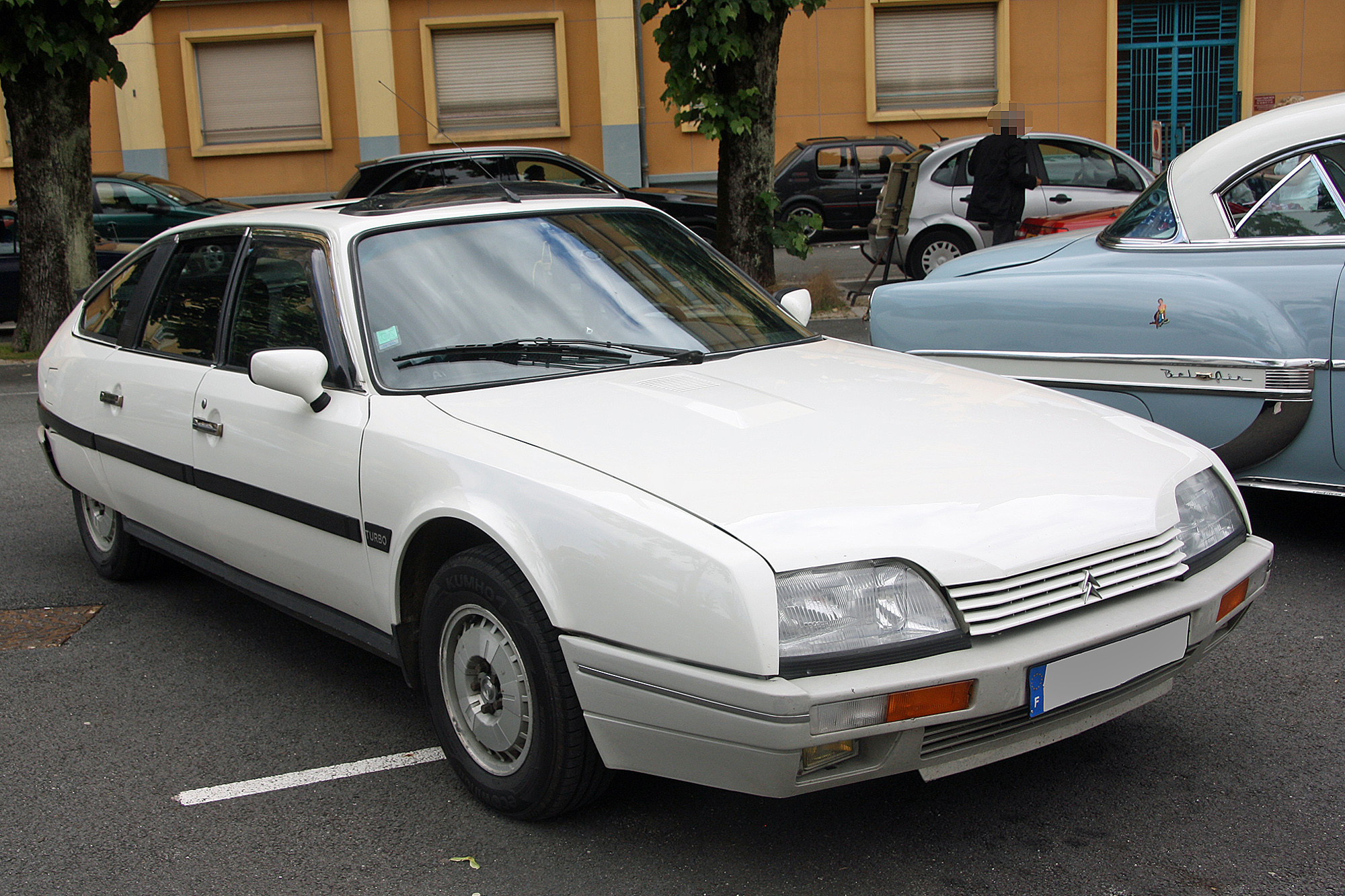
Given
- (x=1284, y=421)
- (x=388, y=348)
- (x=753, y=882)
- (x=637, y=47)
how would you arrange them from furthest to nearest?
1. (x=637, y=47)
2. (x=1284, y=421)
3. (x=388, y=348)
4. (x=753, y=882)

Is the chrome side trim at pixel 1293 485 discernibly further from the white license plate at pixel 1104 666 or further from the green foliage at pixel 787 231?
the green foliage at pixel 787 231

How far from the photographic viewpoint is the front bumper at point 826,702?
242 centimetres

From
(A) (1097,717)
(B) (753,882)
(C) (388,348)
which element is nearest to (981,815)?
(A) (1097,717)

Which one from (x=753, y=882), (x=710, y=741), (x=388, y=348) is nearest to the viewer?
(x=710, y=741)

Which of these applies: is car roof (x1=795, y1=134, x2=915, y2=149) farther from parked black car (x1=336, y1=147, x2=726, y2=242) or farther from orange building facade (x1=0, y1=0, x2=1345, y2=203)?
parked black car (x1=336, y1=147, x2=726, y2=242)

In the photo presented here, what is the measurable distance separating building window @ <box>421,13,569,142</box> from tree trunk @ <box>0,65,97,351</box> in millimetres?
10704

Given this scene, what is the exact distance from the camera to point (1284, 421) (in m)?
4.35

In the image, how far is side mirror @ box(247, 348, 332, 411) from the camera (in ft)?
10.9

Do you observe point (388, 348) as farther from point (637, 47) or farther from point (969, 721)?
point (637, 47)

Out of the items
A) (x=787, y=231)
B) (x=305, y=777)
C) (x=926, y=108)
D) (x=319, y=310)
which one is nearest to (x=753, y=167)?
(x=787, y=231)

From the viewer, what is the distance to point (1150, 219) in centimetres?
502

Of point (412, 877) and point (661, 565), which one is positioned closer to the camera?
point (661, 565)

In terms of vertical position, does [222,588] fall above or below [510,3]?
below

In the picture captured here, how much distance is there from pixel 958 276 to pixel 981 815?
2.87m
